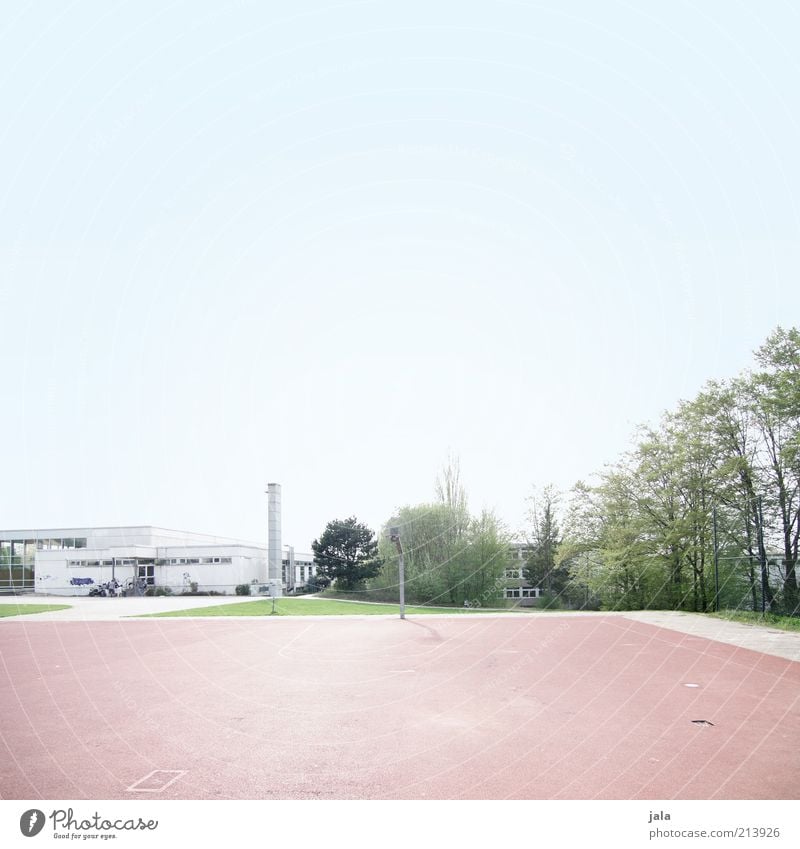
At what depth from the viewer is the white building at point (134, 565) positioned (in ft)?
174

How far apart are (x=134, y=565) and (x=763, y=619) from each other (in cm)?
4714

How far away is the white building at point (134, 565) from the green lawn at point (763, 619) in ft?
111

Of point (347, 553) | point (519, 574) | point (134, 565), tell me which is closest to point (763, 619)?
point (519, 574)

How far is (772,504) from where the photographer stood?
23.8 m

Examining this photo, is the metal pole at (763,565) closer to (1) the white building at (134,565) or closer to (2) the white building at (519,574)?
(2) the white building at (519,574)

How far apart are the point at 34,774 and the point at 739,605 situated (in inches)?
930

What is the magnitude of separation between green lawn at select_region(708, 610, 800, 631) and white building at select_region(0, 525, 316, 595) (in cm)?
3382

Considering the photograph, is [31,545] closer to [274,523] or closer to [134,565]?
[134,565]

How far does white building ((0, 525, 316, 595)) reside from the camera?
53.2 m

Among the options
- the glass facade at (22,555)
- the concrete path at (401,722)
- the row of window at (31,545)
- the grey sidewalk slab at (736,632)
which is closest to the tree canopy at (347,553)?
the glass facade at (22,555)

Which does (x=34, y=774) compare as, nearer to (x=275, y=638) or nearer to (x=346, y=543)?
(x=275, y=638)

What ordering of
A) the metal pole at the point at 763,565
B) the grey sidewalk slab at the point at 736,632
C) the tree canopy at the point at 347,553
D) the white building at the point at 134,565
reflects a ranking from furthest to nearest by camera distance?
the white building at the point at 134,565 → the tree canopy at the point at 347,553 → the metal pole at the point at 763,565 → the grey sidewalk slab at the point at 736,632

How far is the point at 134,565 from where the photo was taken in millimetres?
55250
